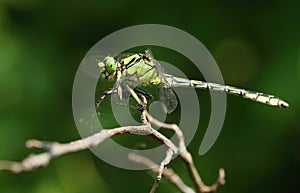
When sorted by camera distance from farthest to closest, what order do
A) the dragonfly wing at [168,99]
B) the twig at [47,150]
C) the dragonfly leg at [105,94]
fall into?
the dragonfly wing at [168,99] → the dragonfly leg at [105,94] → the twig at [47,150]

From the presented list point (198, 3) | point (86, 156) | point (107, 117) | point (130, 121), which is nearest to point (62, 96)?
point (86, 156)

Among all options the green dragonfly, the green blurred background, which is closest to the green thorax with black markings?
the green dragonfly

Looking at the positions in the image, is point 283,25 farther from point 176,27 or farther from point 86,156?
point 86,156

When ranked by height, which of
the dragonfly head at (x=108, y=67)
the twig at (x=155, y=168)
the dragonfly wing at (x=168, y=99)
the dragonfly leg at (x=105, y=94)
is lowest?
the twig at (x=155, y=168)

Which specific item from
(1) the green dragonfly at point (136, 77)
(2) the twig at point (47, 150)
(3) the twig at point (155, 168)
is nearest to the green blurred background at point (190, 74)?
(1) the green dragonfly at point (136, 77)

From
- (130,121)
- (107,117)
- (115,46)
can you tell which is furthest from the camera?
(115,46)

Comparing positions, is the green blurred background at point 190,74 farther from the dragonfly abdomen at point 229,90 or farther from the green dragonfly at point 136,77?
the green dragonfly at point 136,77
